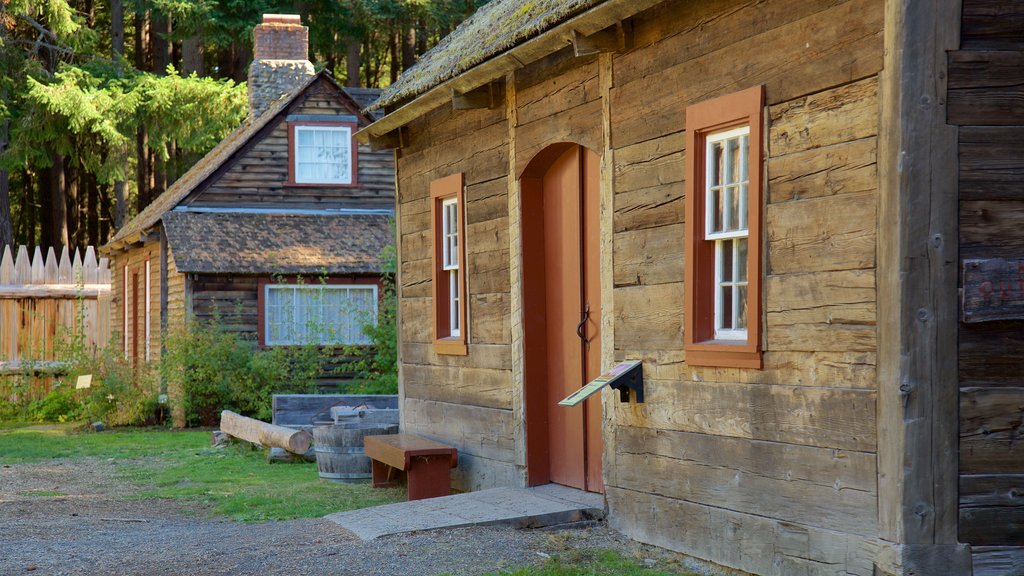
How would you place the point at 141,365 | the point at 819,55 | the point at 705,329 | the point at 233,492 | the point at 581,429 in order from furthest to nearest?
the point at 141,365, the point at 233,492, the point at 581,429, the point at 705,329, the point at 819,55

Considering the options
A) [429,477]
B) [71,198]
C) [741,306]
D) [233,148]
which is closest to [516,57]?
[741,306]

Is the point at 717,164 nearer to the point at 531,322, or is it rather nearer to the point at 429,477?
the point at 531,322

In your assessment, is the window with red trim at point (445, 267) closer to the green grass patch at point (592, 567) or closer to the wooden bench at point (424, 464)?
the wooden bench at point (424, 464)

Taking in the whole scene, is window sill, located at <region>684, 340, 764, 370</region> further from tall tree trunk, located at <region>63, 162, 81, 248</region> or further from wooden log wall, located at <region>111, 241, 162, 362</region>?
tall tree trunk, located at <region>63, 162, 81, 248</region>

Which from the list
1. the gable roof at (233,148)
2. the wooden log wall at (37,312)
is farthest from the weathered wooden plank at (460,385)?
the wooden log wall at (37,312)

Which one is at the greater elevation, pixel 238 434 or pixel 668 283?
pixel 668 283

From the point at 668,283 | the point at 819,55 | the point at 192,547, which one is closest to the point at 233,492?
the point at 192,547

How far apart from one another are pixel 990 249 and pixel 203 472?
33.4 feet

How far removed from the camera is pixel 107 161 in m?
30.2

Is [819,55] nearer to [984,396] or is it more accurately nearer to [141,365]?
[984,396]

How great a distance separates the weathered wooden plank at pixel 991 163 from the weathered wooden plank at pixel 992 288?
12.9 inches

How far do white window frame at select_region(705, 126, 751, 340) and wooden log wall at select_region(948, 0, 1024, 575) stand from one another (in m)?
1.48

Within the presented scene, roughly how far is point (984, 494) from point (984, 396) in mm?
466

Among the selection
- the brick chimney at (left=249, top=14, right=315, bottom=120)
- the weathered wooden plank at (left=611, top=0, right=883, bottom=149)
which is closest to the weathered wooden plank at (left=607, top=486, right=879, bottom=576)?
the weathered wooden plank at (left=611, top=0, right=883, bottom=149)
